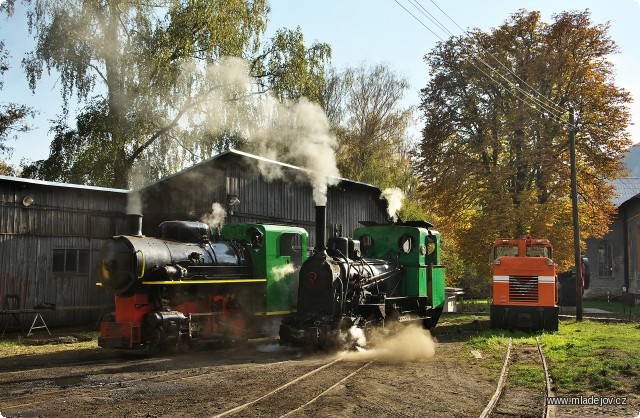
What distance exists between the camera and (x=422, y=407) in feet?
24.4

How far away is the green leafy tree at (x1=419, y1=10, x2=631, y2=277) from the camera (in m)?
23.2

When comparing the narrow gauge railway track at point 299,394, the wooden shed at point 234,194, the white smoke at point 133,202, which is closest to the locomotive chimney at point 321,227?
the narrow gauge railway track at point 299,394

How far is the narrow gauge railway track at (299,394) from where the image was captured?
7.11 m

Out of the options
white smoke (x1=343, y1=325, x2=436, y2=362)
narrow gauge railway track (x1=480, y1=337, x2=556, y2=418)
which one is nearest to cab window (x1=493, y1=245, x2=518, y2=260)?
white smoke (x1=343, y1=325, x2=436, y2=362)

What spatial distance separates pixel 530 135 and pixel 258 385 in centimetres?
1839

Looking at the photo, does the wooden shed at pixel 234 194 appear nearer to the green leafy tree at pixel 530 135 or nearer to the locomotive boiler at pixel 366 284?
the locomotive boiler at pixel 366 284

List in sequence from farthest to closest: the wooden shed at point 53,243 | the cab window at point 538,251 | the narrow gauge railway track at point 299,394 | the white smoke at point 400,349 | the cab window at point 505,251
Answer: the cab window at point 505,251 < the cab window at point 538,251 < the wooden shed at point 53,243 < the white smoke at point 400,349 < the narrow gauge railway track at point 299,394

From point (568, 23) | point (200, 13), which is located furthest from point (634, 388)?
point (200, 13)

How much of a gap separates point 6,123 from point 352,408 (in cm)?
2526

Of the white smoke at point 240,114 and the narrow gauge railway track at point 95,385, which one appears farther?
the white smoke at point 240,114

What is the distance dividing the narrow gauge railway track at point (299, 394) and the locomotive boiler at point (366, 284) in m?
1.21

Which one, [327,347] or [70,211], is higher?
[70,211]

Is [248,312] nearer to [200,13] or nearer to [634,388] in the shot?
[634,388]

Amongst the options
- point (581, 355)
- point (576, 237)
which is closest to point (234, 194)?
point (581, 355)
